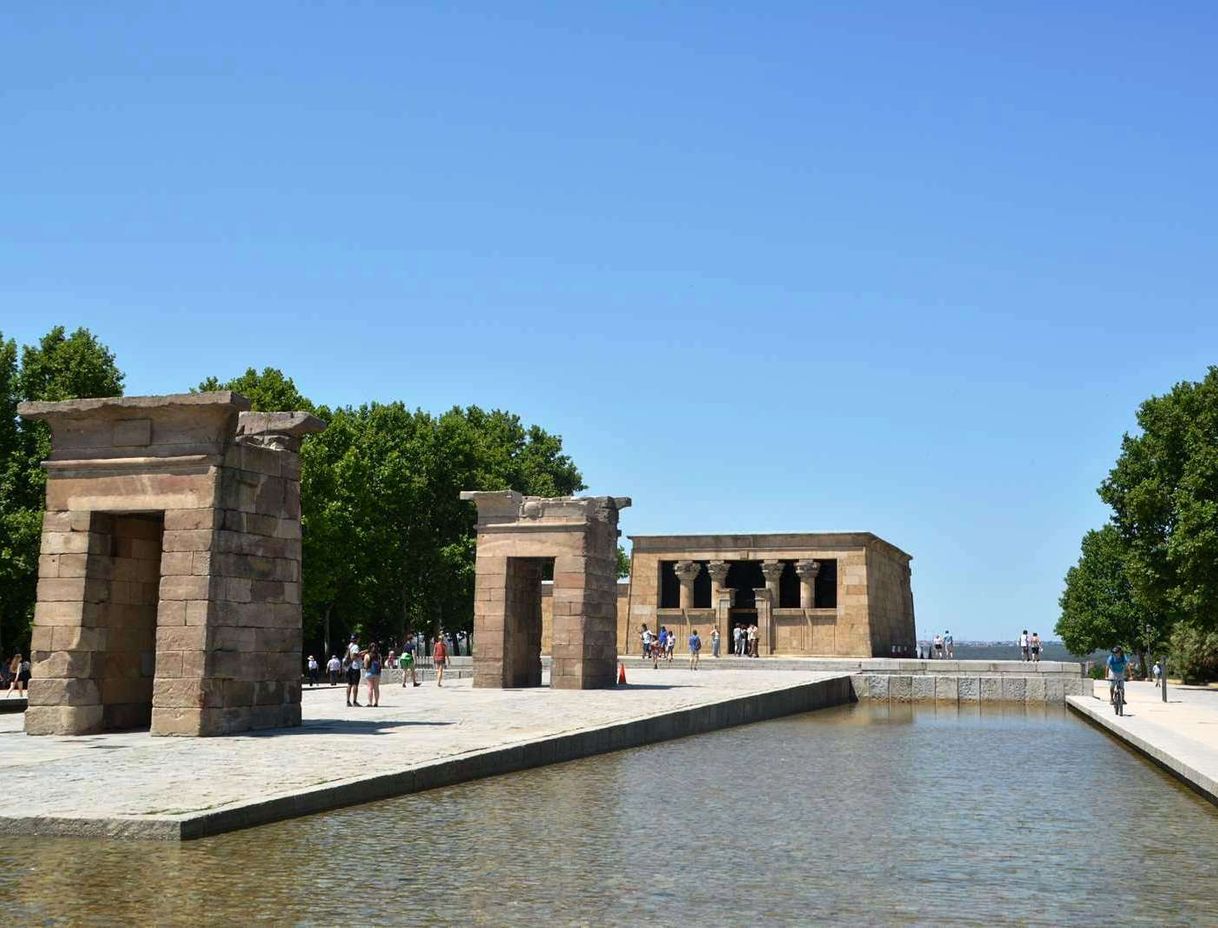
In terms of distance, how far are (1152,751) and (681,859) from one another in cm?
1134

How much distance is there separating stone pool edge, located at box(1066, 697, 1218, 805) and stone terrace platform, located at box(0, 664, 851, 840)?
7100 mm

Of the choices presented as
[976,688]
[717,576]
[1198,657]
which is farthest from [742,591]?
[976,688]

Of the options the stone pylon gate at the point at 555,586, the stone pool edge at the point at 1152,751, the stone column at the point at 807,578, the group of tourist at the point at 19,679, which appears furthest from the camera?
the stone column at the point at 807,578

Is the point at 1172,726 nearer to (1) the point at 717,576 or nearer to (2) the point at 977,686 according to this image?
(2) the point at 977,686

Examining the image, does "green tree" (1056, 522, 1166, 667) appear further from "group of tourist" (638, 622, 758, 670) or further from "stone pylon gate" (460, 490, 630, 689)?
"stone pylon gate" (460, 490, 630, 689)

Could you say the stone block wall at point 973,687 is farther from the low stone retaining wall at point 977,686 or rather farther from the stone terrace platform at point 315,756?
the stone terrace platform at point 315,756

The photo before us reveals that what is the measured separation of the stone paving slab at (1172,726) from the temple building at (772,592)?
557 inches

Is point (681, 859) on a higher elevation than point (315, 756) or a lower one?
lower

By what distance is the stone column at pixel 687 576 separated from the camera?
55250 mm

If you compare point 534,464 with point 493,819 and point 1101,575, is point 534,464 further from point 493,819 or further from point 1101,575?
point 493,819

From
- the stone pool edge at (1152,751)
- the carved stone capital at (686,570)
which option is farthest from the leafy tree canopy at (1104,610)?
the stone pool edge at (1152,751)

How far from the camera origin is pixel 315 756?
1536cm

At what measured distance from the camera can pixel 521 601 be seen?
110 ft

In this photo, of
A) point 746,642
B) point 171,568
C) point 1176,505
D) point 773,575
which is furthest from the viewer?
point 773,575
